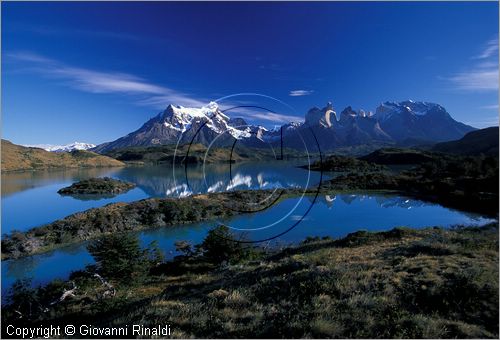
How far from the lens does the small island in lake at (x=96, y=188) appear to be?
333 ft

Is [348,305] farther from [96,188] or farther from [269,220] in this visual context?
[96,188]

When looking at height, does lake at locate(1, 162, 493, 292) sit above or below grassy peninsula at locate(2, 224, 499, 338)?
below

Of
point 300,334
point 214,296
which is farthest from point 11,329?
point 300,334

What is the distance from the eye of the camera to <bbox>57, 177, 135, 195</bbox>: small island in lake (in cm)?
10149

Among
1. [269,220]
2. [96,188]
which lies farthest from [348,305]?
[96,188]

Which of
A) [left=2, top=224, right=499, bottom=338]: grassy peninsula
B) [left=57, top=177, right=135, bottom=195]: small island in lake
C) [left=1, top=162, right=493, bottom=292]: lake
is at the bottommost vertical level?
[left=1, top=162, right=493, bottom=292]: lake

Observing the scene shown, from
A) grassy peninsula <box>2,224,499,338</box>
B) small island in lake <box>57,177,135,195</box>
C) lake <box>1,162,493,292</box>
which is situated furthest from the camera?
small island in lake <box>57,177,135,195</box>

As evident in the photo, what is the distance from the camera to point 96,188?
106 metres

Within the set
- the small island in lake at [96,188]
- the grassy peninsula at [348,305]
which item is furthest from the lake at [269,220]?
the grassy peninsula at [348,305]

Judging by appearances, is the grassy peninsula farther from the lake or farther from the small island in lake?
the small island in lake

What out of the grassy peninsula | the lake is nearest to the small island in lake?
the lake

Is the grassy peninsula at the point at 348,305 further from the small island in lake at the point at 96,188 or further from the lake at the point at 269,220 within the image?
the small island in lake at the point at 96,188

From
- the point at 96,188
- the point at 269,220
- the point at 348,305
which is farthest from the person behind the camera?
the point at 96,188

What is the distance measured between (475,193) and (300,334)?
7819cm
